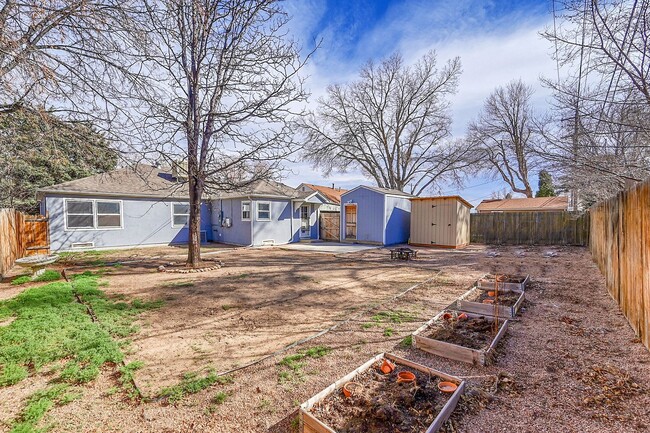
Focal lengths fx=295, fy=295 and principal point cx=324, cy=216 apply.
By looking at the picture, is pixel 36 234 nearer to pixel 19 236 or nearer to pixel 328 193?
pixel 19 236

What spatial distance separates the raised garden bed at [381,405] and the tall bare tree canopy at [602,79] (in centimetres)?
370

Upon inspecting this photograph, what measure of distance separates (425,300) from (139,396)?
4.62 m

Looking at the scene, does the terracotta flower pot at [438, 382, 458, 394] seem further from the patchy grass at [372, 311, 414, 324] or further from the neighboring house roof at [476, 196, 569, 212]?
the neighboring house roof at [476, 196, 569, 212]

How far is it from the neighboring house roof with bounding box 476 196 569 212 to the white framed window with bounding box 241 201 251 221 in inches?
870

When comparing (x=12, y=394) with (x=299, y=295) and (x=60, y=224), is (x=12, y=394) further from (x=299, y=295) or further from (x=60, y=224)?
(x=60, y=224)

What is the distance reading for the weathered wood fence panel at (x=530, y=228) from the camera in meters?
14.4

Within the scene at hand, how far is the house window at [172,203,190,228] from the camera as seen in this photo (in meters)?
14.9

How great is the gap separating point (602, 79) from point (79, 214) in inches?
656

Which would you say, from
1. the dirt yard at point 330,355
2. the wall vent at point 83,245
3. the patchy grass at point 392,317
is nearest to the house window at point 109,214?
the wall vent at point 83,245

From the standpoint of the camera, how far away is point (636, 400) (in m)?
2.50

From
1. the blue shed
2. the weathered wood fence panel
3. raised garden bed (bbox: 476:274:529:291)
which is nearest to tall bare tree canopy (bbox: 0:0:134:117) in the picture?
raised garden bed (bbox: 476:274:529:291)

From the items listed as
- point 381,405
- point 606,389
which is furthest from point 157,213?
point 606,389

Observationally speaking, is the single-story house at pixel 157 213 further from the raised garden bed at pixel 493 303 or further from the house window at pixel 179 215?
the raised garden bed at pixel 493 303

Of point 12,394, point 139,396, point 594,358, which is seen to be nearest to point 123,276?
point 12,394
